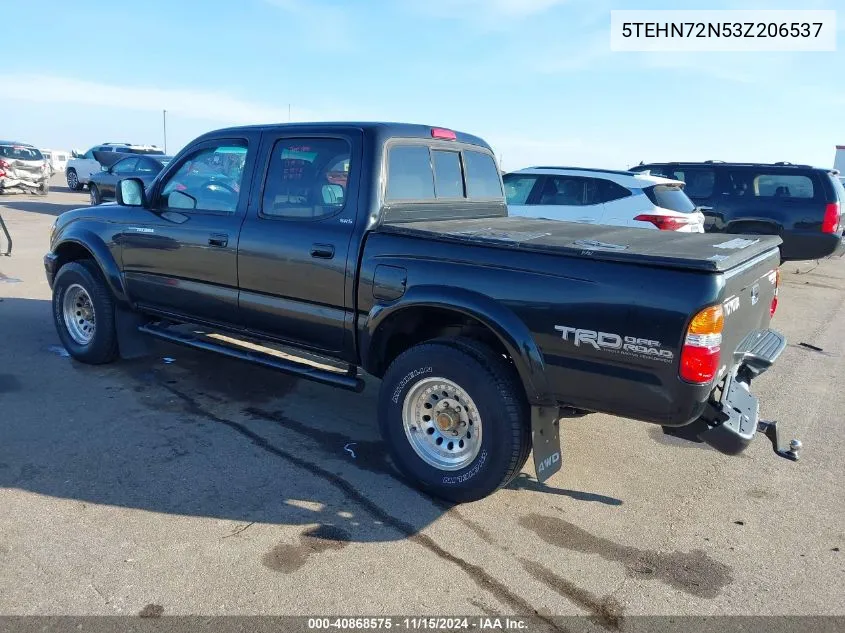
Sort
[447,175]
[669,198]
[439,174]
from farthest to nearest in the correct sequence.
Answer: [669,198], [447,175], [439,174]

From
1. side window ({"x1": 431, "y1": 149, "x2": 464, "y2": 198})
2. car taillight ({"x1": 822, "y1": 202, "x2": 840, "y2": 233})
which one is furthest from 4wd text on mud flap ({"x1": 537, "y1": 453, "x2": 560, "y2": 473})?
car taillight ({"x1": 822, "y1": 202, "x2": 840, "y2": 233})

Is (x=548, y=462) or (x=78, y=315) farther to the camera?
(x=78, y=315)

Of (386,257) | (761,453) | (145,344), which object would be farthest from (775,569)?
(145,344)

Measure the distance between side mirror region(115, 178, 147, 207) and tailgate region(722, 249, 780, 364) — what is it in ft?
13.5

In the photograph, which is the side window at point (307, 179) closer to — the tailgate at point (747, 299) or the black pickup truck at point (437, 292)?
the black pickup truck at point (437, 292)

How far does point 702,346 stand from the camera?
2838 millimetres

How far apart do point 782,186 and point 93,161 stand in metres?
22.3

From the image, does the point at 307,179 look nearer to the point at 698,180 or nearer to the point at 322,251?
the point at 322,251

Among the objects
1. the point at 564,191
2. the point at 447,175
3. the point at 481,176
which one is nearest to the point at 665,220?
the point at 564,191

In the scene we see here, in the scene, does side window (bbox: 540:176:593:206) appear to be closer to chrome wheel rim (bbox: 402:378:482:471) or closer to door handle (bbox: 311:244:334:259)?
door handle (bbox: 311:244:334:259)

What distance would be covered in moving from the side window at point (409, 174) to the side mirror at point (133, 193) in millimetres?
2147

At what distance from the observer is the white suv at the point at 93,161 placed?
23156mm

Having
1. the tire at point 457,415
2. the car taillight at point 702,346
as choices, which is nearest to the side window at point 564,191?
the tire at point 457,415

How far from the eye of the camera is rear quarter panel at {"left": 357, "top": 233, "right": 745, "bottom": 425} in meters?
2.87
